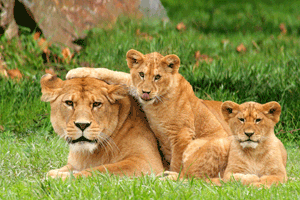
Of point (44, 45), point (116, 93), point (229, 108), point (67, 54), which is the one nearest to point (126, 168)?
point (116, 93)

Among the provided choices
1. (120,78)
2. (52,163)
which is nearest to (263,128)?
(120,78)

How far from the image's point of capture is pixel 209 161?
3762 millimetres

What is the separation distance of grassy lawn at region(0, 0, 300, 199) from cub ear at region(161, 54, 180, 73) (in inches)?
40.6

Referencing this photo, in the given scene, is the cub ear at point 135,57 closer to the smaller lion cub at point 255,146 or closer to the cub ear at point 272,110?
the smaller lion cub at point 255,146

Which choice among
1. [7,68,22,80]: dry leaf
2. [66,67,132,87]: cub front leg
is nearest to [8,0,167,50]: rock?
[7,68,22,80]: dry leaf

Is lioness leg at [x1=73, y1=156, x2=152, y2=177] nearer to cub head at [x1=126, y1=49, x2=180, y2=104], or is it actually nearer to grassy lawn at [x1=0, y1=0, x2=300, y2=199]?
grassy lawn at [x1=0, y1=0, x2=300, y2=199]

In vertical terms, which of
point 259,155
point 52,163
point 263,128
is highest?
point 263,128

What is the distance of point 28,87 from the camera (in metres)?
6.16

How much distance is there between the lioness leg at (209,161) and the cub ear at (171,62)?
736mm

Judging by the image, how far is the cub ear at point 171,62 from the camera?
12.9ft

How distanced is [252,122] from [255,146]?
184mm

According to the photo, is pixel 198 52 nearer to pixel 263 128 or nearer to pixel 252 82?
pixel 252 82

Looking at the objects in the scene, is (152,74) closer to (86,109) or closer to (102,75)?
(102,75)

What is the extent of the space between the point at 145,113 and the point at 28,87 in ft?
8.32
